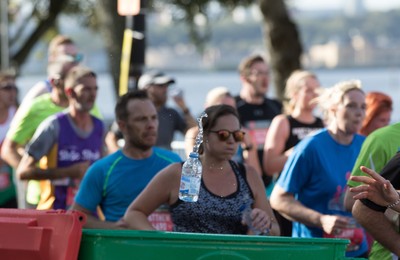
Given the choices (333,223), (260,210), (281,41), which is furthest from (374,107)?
(281,41)

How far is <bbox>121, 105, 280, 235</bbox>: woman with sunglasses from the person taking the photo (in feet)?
19.5

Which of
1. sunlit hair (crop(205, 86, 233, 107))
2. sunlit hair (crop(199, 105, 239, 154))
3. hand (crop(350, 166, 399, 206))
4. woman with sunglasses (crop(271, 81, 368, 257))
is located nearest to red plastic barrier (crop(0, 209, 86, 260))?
hand (crop(350, 166, 399, 206))

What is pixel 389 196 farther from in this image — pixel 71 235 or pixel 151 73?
pixel 151 73

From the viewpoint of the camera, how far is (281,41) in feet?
64.3

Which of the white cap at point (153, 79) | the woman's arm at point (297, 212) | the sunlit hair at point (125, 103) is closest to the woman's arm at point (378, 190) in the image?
the woman's arm at point (297, 212)

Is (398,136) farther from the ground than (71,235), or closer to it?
farther from the ground

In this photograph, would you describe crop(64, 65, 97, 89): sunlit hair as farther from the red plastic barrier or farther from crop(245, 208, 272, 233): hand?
the red plastic barrier

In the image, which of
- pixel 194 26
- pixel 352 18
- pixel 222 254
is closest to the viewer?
pixel 222 254

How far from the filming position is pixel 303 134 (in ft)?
29.6

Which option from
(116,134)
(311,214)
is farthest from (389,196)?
(116,134)

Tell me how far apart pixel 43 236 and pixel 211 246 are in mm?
698

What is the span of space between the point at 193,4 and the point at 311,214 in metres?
21.8

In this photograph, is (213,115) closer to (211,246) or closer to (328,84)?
(211,246)

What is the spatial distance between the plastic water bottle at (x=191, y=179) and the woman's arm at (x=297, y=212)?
1.07m
